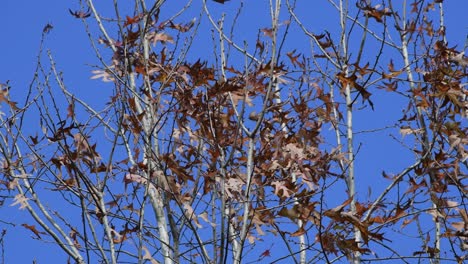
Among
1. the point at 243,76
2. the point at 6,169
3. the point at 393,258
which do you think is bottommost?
the point at 393,258

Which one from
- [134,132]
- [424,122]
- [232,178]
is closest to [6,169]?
[134,132]

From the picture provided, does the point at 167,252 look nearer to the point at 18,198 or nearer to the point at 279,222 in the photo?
the point at 279,222

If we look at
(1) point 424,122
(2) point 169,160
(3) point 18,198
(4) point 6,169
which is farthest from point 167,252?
(1) point 424,122

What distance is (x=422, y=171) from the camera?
181 inches

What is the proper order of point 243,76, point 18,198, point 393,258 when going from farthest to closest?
point 243,76 < point 18,198 < point 393,258

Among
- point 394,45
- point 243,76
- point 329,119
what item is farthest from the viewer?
point 394,45

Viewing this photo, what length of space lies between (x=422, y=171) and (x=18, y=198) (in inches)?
94.8

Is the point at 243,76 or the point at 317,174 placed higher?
the point at 243,76

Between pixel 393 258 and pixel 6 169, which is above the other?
pixel 6 169

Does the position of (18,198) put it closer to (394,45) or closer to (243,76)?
(243,76)

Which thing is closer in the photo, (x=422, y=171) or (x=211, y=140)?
(x=211, y=140)

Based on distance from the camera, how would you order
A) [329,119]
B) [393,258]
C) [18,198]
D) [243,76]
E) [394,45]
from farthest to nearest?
[394,45] < [329,119] < [243,76] < [18,198] < [393,258]

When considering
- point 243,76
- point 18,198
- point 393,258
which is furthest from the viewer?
point 243,76

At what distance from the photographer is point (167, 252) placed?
13.5 ft
